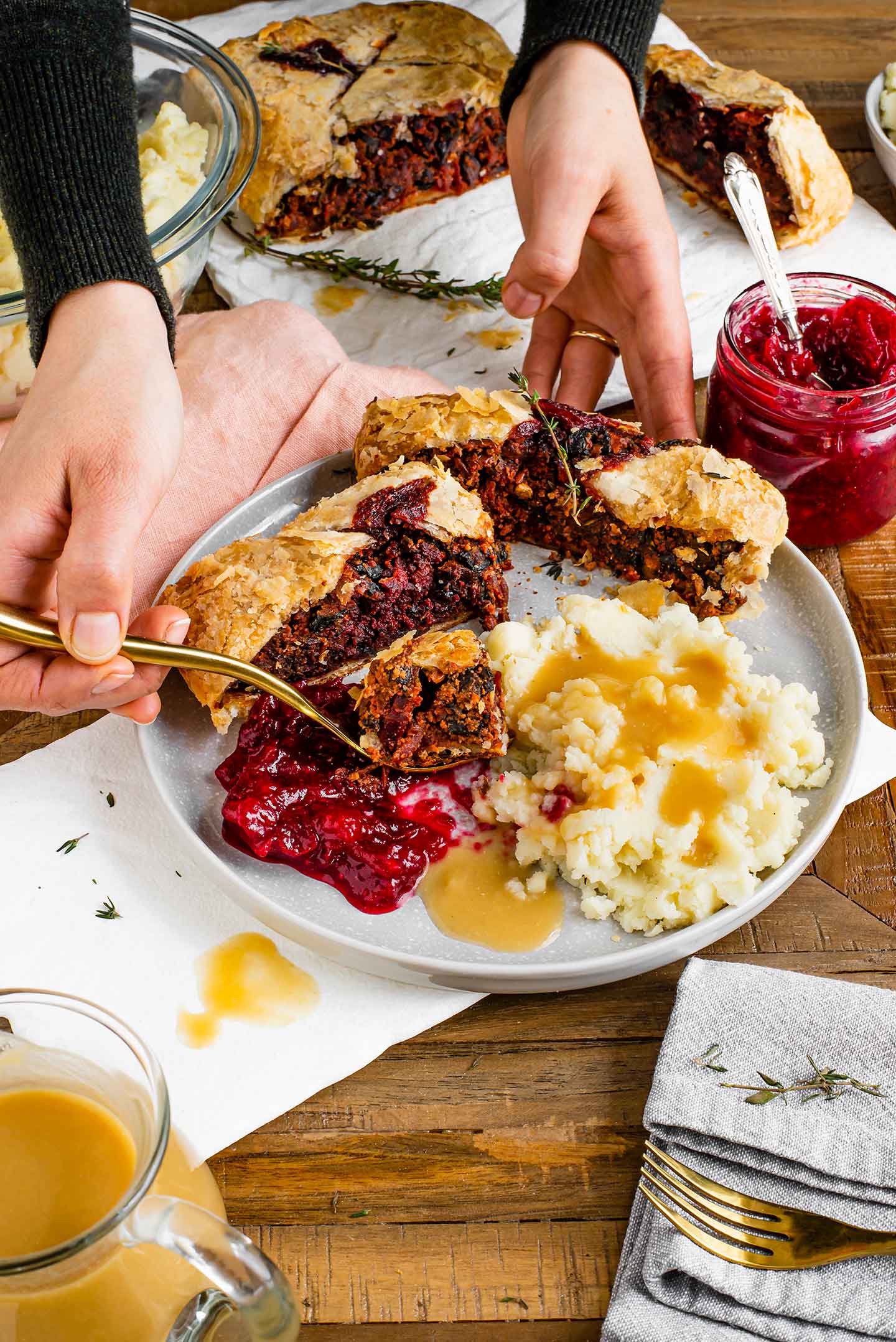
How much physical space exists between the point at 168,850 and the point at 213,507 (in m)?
1.37

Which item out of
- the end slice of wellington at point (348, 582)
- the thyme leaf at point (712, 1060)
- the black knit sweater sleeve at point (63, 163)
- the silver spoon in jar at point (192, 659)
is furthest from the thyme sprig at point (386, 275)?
the thyme leaf at point (712, 1060)

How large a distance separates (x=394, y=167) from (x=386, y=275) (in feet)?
2.14

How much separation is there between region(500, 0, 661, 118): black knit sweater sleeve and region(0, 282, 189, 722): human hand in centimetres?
217

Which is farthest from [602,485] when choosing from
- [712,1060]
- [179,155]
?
[179,155]

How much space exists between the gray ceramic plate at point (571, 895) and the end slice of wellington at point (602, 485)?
0.13 meters

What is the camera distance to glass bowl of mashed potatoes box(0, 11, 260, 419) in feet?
13.9

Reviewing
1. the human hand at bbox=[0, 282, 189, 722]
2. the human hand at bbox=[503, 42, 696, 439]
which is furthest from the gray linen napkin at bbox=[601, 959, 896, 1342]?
the human hand at bbox=[503, 42, 696, 439]

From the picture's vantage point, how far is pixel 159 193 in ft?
14.7

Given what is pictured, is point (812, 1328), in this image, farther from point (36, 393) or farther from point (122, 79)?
point (122, 79)

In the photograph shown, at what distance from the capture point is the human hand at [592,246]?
4.06m

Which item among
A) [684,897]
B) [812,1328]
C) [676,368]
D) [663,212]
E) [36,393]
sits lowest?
[812,1328]

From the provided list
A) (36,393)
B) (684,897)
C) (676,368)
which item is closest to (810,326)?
(676,368)

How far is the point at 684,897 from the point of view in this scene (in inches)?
120

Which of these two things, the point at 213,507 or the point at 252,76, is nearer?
the point at 213,507
